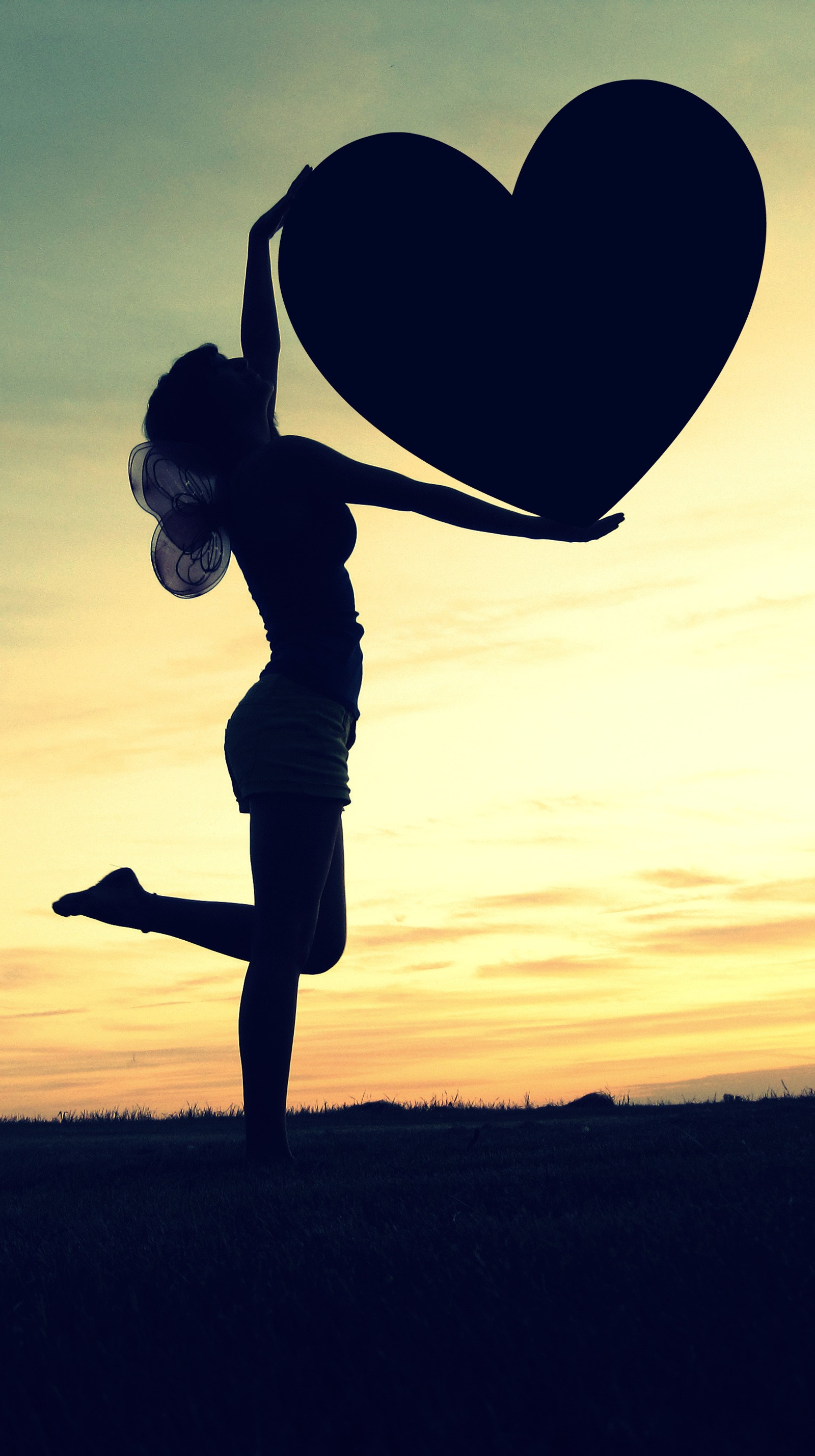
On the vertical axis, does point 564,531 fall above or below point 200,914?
above

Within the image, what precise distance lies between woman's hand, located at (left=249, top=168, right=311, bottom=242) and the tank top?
989 mm

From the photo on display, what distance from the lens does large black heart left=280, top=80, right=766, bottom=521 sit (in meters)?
3.67

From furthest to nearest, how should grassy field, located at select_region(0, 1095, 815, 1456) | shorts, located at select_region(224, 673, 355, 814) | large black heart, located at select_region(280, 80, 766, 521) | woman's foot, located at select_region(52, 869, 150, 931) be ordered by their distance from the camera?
woman's foot, located at select_region(52, 869, 150, 931) → large black heart, located at select_region(280, 80, 766, 521) → shorts, located at select_region(224, 673, 355, 814) → grassy field, located at select_region(0, 1095, 815, 1456)

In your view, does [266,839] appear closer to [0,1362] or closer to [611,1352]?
[0,1362]

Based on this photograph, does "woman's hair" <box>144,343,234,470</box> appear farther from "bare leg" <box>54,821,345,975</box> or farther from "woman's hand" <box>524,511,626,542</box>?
"bare leg" <box>54,821,345,975</box>

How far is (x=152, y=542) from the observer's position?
13.0 feet

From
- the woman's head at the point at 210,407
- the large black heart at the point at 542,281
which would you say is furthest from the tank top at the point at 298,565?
the large black heart at the point at 542,281

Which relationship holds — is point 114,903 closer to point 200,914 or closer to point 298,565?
point 200,914

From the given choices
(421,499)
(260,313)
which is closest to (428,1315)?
(421,499)

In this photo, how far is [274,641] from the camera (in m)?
3.61

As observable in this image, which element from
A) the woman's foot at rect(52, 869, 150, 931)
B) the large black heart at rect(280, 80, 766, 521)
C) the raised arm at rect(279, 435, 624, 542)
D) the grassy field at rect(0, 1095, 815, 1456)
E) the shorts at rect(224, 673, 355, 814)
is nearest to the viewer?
the grassy field at rect(0, 1095, 815, 1456)

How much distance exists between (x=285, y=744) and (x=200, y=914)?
73 centimetres

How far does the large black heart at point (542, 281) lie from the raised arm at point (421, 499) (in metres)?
0.35

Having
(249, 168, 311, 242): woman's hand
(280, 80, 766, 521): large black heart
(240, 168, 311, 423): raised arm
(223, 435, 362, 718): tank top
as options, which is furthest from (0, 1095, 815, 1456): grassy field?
(249, 168, 311, 242): woman's hand
